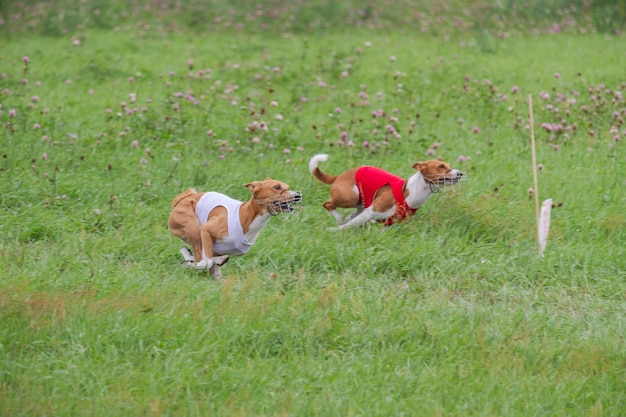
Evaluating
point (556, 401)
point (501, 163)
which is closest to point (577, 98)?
point (501, 163)

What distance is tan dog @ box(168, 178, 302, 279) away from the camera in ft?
18.5

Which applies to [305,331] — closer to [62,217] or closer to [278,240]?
[278,240]

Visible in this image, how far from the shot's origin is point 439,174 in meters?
6.48

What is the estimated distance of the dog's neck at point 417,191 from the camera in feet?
21.6

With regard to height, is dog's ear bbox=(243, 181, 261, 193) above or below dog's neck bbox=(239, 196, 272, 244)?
above

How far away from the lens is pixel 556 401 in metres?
4.47

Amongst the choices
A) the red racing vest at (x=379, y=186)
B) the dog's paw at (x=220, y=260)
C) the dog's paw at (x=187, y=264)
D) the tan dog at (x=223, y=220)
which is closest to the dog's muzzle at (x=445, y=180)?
the red racing vest at (x=379, y=186)

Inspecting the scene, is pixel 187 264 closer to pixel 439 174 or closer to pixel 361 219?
pixel 361 219

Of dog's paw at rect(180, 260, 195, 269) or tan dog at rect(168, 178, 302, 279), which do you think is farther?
dog's paw at rect(180, 260, 195, 269)

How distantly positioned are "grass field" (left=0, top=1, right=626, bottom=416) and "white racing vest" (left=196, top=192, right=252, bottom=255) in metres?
0.20

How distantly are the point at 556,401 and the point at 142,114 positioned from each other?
19.3 ft

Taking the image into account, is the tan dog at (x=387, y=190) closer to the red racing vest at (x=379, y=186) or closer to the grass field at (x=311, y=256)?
the red racing vest at (x=379, y=186)

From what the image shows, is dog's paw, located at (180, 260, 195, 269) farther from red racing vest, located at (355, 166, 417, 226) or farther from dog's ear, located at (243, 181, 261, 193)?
red racing vest, located at (355, 166, 417, 226)

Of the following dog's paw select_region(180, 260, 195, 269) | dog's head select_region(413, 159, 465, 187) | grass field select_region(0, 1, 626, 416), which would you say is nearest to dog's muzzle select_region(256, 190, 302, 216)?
grass field select_region(0, 1, 626, 416)
